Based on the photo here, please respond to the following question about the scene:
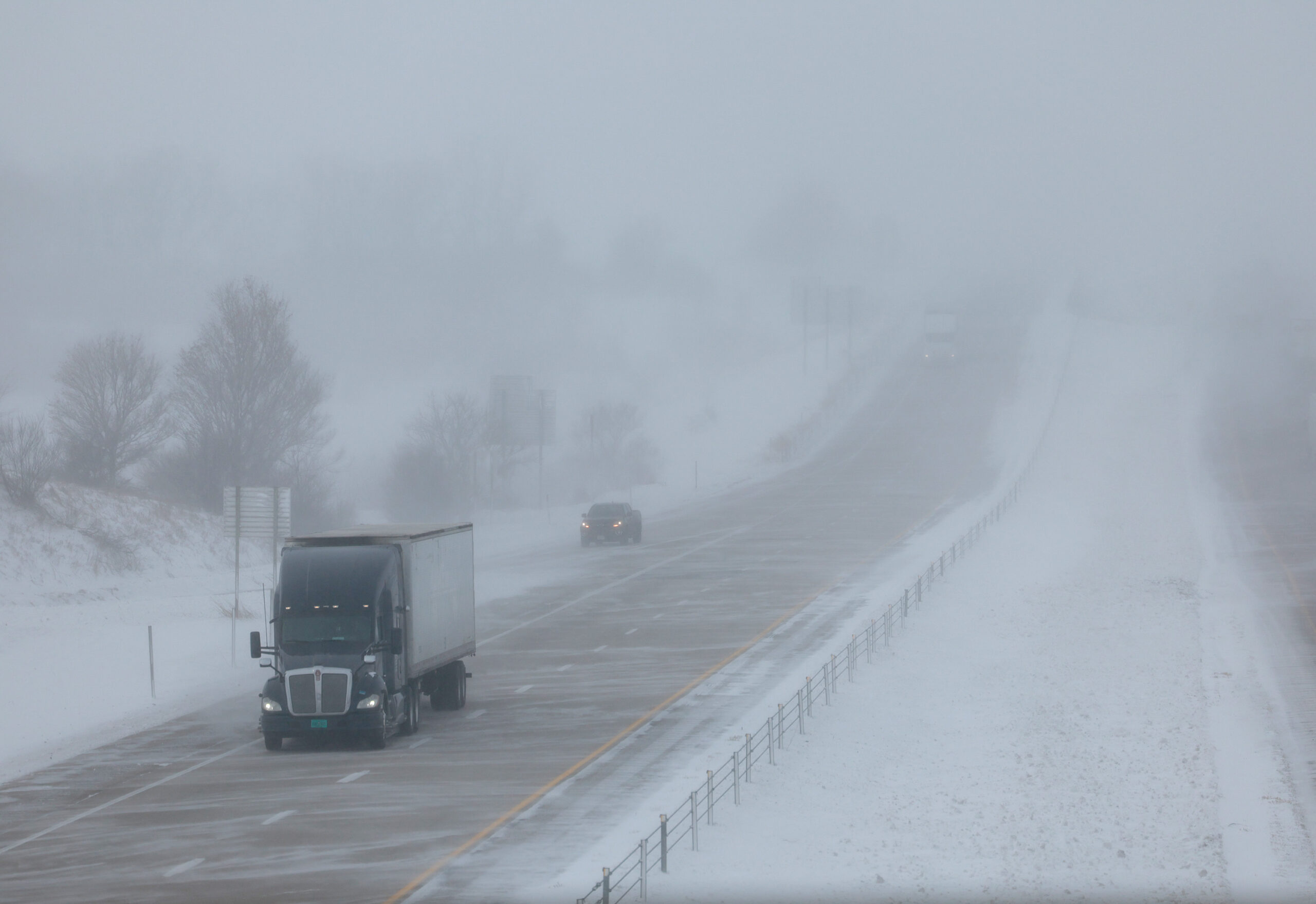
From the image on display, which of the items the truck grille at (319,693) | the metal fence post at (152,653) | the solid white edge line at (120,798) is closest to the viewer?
the solid white edge line at (120,798)

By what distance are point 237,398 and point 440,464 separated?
23.3 meters

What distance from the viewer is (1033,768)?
2016 cm

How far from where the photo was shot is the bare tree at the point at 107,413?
58.6 meters

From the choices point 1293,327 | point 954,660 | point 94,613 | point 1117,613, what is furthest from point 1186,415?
point 94,613

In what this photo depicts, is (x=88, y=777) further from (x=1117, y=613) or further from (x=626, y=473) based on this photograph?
(x=626, y=473)

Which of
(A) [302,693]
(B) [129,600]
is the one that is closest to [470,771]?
(A) [302,693]

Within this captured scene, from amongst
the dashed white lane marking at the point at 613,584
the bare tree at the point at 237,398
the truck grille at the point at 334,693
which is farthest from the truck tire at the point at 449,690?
the bare tree at the point at 237,398

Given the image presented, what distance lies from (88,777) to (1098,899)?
544 inches

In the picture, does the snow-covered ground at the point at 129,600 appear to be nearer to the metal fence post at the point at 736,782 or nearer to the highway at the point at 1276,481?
the metal fence post at the point at 736,782

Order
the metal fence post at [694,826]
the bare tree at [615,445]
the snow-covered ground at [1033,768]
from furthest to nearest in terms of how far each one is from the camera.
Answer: the bare tree at [615,445] < the metal fence post at [694,826] < the snow-covered ground at [1033,768]

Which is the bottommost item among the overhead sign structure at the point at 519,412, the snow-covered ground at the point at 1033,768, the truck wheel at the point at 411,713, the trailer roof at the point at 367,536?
the snow-covered ground at the point at 1033,768

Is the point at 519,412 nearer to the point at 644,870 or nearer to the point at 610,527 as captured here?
the point at 610,527

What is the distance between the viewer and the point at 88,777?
780 inches

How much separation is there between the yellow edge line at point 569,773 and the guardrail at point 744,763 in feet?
6.01
